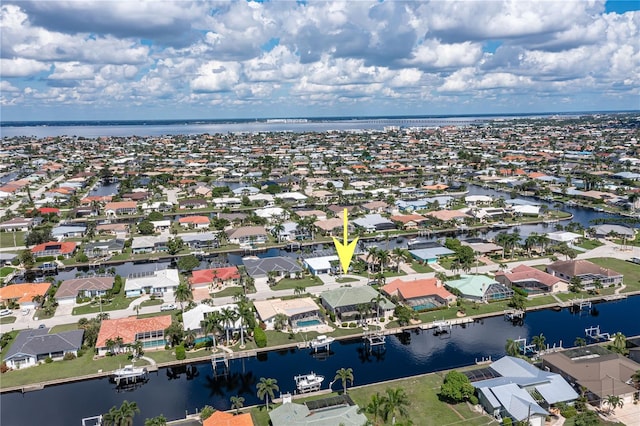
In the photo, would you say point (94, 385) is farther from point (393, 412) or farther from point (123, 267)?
point (123, 267)

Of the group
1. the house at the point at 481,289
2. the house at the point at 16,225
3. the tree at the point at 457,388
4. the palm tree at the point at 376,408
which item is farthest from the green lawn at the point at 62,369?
the house at the point at 16,225

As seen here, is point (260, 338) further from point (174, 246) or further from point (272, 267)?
point (174, 246)

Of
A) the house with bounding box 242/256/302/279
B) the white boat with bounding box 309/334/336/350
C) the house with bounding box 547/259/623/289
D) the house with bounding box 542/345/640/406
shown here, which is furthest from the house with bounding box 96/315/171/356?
the house with bounding box 547/259/623/289

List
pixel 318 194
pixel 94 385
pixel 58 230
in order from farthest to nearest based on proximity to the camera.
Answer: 1. pixel 318 194
2. pixel 58 230
3. pixel 94 385

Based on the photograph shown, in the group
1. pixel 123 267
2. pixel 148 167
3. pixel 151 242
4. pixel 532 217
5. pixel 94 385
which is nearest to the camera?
pixel 94 385

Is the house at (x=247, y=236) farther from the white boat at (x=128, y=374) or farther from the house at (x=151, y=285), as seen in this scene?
the white boat at (x=128, y=374)

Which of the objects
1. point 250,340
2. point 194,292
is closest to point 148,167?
point 194,292
